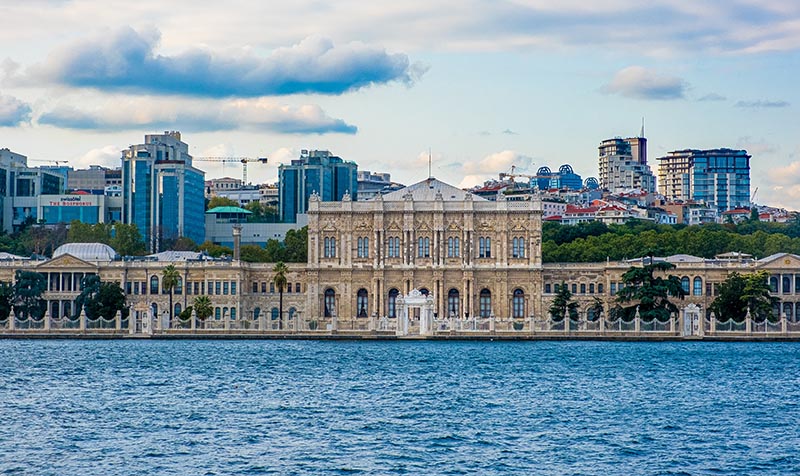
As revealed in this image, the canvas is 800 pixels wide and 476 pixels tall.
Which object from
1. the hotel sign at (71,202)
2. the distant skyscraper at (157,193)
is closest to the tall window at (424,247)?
the distant skyscraper at (157,193)

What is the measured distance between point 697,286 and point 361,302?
2050 centimetres

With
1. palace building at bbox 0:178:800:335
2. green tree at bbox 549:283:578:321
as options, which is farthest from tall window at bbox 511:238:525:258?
green tree at bbox 549:283:578:321

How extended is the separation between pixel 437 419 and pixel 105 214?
111484 millimetres

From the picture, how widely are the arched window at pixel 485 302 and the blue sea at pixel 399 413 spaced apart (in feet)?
89.0

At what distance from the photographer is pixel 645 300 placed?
269ft

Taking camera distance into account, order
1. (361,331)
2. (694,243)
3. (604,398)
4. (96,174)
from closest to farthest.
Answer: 1. (604,398)
2. (361,331)
3. (694,243)
4. (96,174)

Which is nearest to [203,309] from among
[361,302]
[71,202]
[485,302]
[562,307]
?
[361,302]

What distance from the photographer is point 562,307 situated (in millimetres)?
88125

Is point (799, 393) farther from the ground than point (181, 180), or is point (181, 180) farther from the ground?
point (181, 180)

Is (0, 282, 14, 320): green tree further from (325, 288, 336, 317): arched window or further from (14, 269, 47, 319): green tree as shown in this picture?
(325, 288, 336, 317): arched window

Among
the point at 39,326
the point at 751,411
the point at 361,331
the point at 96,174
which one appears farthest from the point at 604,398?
the point at 96,174

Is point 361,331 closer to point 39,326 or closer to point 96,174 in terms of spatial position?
point 39,326

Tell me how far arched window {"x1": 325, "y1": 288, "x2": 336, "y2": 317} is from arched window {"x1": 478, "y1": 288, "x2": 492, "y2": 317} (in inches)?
355

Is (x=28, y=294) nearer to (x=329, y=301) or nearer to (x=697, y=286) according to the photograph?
(x=329, y=301)
